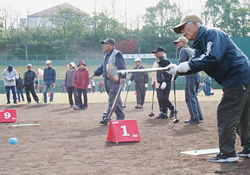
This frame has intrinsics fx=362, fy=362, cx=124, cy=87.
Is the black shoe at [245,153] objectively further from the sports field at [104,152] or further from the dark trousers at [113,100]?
the dark trousers at [113,100]

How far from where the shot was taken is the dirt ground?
4.66m

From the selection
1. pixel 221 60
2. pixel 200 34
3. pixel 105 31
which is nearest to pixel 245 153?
pixel 221 60

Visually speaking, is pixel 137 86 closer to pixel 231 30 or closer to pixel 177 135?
pixel 177 135

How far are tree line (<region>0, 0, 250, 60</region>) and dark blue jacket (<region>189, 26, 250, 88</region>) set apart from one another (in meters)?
70.4

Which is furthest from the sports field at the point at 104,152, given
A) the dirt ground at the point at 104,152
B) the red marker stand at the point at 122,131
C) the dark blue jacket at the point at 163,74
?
the dark blue jacket at the point at 163,74

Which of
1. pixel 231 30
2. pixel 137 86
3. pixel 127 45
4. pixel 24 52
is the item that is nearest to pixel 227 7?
pixel 231 30

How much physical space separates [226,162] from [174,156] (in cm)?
80

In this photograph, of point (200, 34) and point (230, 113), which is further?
point (200, 34)

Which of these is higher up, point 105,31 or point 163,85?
point 105,31

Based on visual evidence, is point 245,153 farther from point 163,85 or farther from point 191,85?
point 163,85

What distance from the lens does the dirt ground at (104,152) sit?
4.66m

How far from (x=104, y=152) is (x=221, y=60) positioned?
239 cm

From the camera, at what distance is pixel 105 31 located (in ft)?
271

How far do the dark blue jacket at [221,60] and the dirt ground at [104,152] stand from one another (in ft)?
3.88
